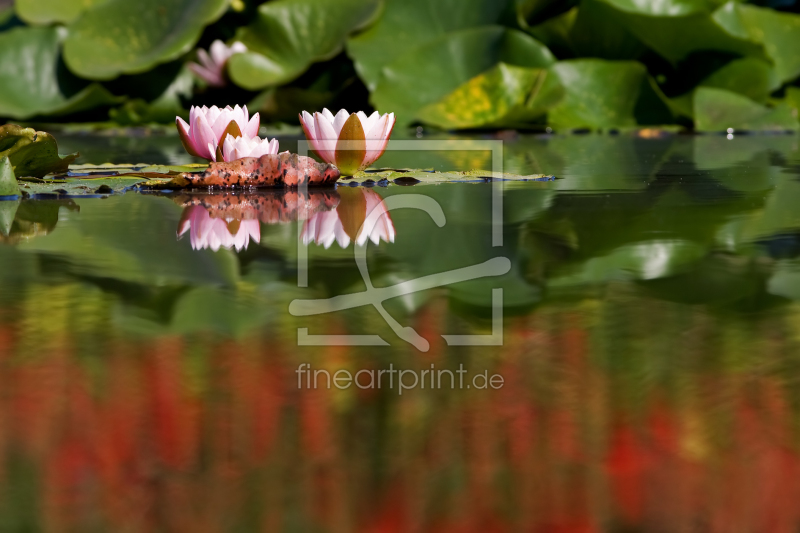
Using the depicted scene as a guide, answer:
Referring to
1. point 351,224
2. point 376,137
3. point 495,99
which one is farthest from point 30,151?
point 495,99

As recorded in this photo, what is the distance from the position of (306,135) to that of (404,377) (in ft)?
4.30

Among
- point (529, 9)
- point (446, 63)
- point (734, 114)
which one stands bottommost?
point (734, 114)

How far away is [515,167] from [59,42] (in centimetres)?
266

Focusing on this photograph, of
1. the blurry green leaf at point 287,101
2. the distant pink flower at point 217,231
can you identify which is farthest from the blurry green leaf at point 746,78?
the distant pink flower at point 217,231

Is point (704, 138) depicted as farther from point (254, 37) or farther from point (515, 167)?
point (254, 37)

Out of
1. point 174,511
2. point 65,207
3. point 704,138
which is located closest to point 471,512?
point 174,511

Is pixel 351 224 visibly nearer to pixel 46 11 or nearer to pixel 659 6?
pixel 659 6

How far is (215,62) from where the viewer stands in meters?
4.39

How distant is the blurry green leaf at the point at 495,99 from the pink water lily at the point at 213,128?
162 cm

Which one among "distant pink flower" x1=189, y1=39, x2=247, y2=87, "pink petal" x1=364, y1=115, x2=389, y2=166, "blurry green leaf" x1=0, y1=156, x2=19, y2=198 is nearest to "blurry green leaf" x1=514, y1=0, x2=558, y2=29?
"distant pink flower" x1=189, y1=39, x2=247, y2=87

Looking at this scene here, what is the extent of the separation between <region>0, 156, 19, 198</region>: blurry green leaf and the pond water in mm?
360

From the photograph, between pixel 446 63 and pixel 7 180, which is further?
pixel 446 63

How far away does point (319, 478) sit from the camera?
0.53 meters

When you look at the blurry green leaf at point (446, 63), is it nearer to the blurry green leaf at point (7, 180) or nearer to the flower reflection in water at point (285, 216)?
the flower reflection in water at point (285, 216)
